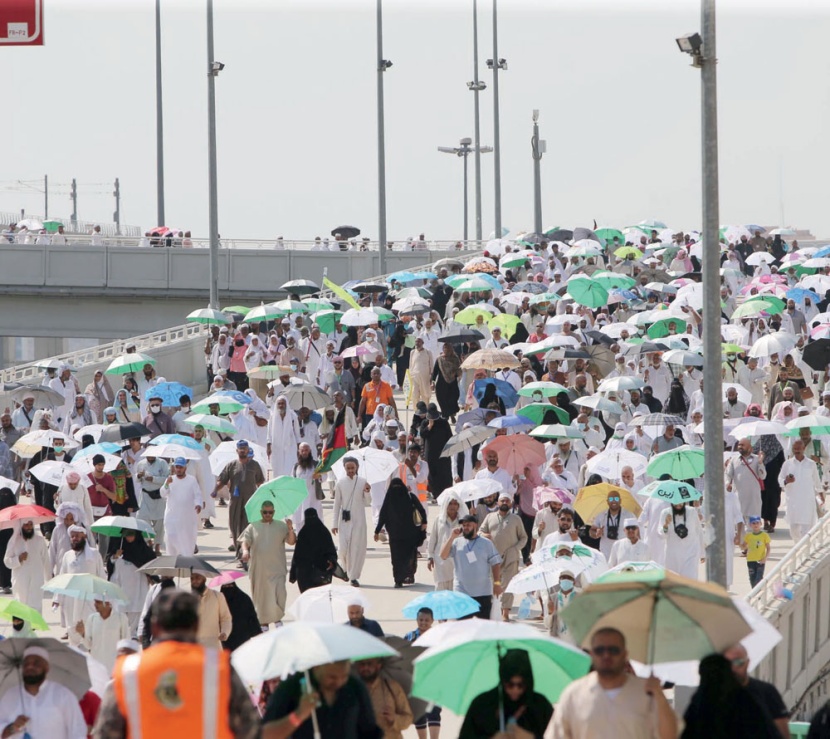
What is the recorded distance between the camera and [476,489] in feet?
54.3

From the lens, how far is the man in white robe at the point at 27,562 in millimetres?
16312

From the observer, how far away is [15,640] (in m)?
9.51

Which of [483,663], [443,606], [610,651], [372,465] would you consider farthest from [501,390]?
[610,651]

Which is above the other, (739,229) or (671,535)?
(739,229)

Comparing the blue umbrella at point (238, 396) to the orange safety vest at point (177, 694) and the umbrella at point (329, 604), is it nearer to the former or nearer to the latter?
the umbrella at point (329, 604)

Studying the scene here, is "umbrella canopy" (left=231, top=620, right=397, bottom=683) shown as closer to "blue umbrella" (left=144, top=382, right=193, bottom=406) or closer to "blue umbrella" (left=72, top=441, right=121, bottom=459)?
"blue umbrella" (left=72, top=441, right=121, bottom=459)

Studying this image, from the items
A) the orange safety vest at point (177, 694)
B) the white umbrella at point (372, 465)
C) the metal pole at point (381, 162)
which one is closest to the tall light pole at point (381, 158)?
the metal pole at point (381, 162)

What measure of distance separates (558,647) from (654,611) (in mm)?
627

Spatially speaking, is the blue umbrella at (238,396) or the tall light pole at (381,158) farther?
the tall light pole at (381,158)

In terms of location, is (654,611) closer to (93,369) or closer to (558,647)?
(558,647)

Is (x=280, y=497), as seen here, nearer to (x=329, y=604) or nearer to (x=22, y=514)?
(x=22, y=514)

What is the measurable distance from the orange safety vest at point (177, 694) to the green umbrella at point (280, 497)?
9110 mm

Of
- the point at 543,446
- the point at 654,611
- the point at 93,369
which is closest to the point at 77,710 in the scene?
the point at 654,611

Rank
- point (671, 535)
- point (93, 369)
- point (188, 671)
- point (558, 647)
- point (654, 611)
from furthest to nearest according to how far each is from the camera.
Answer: point (93, 369)
point (671, 535)
point (558, 647)
point (654, 611)
point (188, 671)
